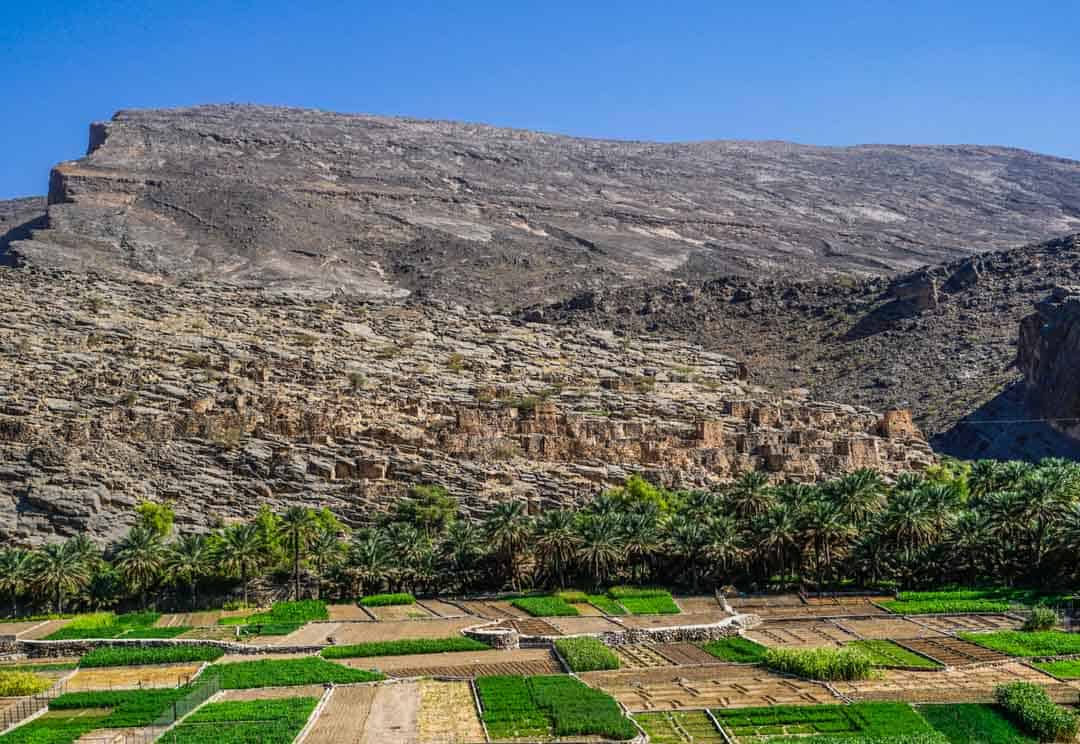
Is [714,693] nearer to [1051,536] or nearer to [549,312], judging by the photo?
[1051,536]

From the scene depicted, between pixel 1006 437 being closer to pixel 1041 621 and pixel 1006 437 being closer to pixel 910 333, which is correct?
pixel 910 333

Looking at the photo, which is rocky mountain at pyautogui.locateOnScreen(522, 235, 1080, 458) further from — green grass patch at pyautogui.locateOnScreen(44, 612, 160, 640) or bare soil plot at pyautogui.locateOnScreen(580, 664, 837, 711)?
green grass patch at pyautogui.locateOnScreen(44, 612, 160, 640)

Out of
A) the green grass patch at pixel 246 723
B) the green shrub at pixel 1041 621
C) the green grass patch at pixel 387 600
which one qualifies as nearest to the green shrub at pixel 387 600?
the green grass patch at pixel 387 600

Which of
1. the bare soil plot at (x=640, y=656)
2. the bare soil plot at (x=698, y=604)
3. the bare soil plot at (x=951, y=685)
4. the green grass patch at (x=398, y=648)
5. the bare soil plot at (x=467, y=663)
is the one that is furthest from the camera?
the bare soil plot at (x=698, y=604)

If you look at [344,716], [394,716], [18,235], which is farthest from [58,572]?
[18,235]

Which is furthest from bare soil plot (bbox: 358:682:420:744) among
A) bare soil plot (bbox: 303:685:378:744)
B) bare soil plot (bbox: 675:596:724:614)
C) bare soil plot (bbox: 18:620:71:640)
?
bare soil plot (bbox: 675:596:724:614)

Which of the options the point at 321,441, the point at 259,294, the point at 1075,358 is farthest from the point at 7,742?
the point at 259,294

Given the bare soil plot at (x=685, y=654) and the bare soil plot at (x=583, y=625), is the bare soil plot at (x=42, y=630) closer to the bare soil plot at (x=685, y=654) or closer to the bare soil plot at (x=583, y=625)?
the bare soil plot at (x=583, y=625)
